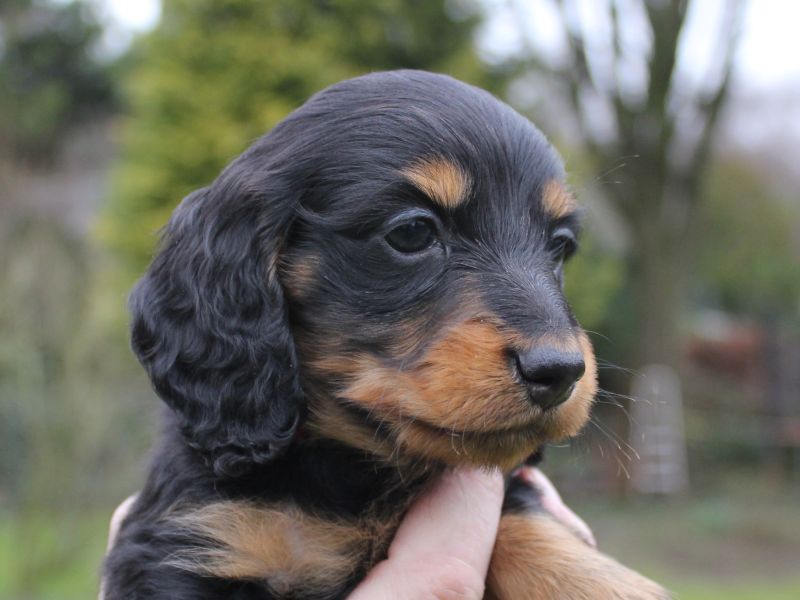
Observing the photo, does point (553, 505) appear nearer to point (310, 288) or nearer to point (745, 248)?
point (310, 288)

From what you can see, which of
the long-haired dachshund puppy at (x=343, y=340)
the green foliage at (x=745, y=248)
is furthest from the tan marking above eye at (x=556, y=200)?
the green foliage at (x=745, y=248)

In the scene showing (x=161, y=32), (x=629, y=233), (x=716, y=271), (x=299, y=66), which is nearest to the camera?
(x=299, y=66)

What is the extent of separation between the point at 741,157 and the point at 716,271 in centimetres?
474

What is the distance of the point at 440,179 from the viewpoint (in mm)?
2279

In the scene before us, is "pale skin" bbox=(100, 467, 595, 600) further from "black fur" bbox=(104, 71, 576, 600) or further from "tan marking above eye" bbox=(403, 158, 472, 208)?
"tan marking above eye" bbox=(403, 158, 472, 208)

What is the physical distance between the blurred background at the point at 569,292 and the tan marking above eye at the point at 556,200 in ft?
1.88

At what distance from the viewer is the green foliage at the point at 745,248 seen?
20.6m

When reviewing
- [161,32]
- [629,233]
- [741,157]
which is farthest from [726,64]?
[741,157]

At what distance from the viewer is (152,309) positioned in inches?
97.1

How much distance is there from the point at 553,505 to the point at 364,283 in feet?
3.77

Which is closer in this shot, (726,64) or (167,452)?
(167,452)

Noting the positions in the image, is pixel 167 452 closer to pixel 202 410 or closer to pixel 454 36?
pixel 202 410

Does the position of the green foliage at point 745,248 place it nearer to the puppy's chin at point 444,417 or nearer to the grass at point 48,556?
the grass at point 48,556

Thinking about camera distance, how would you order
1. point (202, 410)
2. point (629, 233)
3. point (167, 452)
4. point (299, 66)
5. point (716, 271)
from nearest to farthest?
1. point (202, 410)
2. point (167, 452)
3. point (299, 66)
4. point (629, 233)
5. point (716, 271)
